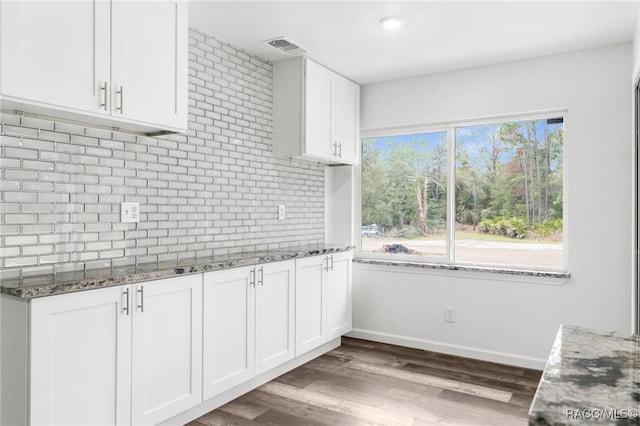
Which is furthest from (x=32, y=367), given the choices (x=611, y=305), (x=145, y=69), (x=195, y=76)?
(x=611, y=305)

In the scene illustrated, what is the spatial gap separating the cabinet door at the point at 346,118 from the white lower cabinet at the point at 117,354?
2.13 metres

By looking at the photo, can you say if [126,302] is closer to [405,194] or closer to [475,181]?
[405,194]

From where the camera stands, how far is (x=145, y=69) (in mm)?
2340

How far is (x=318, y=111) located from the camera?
382 cm

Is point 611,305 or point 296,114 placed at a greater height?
point 296,114

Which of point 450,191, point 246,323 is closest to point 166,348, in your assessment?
point 246,323

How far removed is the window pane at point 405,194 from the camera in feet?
13.8

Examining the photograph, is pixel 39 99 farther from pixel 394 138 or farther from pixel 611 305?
pixel 611 305

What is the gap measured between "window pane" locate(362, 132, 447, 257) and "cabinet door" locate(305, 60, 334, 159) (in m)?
0.73

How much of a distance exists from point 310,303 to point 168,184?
4.85ft

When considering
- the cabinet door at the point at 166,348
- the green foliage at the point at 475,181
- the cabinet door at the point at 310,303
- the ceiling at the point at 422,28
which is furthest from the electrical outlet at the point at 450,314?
the cabinet door at the point at 166,348

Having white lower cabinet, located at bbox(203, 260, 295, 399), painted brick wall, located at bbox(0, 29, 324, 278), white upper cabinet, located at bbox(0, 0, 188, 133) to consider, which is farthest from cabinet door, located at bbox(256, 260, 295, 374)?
white upper cabinet, located at bbox(0, 0, 188, 133)

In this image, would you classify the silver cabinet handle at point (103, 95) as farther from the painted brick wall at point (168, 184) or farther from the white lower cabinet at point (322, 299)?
the white lower cabinet at point (322, 299)

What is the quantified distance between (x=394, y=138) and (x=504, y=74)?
1.13 meters
